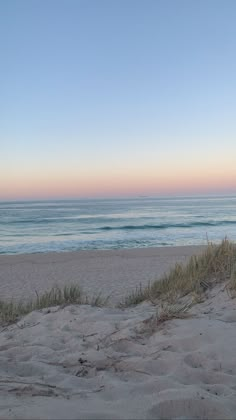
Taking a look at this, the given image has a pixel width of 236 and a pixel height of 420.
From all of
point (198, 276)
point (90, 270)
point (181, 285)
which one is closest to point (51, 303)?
point (181, 285)

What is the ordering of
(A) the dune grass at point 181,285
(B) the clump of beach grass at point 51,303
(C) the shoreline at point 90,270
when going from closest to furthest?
1. (A) the dune grass at point 181,285
2. (B) the clump of beach grass at point 51,303
3. (C) the shoreline at point 90,270

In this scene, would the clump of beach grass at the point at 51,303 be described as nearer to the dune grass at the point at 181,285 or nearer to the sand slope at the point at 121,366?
the dune grass at the point at 181,285

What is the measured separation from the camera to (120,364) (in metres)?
3.27

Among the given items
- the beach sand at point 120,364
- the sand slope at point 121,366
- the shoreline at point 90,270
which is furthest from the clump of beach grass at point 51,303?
the shoreline at point 90,270

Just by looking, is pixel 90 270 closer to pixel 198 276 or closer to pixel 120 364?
pixel 198 276

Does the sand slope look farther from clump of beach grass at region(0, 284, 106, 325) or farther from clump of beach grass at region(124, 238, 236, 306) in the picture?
clump of beach grass at region(0, 284, 106, 325)

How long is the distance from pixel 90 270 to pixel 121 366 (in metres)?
11.2

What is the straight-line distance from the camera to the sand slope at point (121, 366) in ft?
7.73

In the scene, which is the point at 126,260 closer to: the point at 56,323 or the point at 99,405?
the point at 56,323

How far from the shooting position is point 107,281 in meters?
11.9

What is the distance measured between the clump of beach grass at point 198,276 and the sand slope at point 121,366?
45cm

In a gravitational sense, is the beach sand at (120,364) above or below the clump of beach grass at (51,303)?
above

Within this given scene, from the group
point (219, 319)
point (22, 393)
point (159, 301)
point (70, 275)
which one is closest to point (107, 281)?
point (70, 275)

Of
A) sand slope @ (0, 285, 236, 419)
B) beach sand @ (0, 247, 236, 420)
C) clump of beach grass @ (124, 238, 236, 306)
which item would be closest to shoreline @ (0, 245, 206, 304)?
clump of beach grass @ (124, 238, 236, 306)
